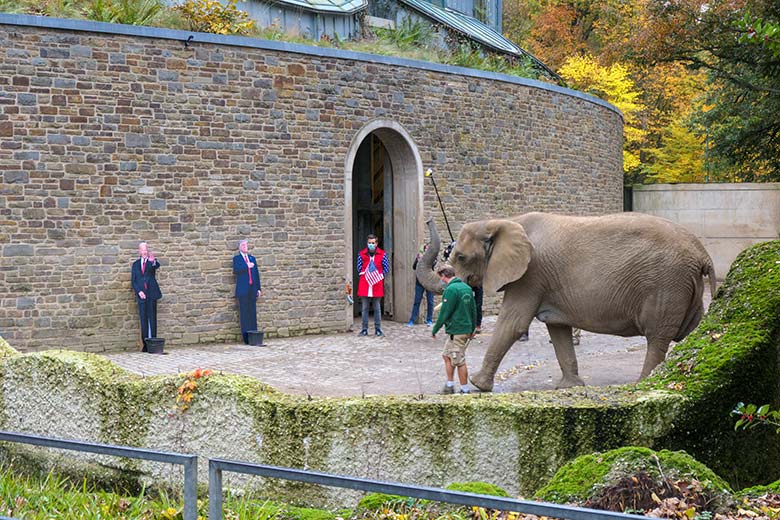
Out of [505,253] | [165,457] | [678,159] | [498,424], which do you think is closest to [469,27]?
[678,159]

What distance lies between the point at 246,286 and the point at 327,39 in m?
6.49

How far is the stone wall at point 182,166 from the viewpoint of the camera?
14.6 meters

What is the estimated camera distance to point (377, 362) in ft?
45.6

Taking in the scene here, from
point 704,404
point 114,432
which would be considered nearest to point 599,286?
point 704,404

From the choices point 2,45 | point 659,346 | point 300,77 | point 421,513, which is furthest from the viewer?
point 300,77

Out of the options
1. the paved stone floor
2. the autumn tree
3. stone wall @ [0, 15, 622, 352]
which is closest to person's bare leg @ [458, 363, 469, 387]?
the paved stone floor

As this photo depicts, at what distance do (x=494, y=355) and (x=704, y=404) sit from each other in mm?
4744

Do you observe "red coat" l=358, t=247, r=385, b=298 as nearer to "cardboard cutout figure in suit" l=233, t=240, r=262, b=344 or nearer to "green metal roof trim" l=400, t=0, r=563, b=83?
"cardboard cutout figure in suit" l=233, t=240, r=262, b=344

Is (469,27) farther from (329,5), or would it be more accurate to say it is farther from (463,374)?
(463,374)

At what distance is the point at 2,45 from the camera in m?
14.4

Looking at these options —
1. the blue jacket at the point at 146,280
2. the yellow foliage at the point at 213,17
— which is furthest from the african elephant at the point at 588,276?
the yellow foliage at the point at 213,17

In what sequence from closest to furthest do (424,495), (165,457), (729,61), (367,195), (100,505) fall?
(424,495), (165,457), (100,505), (367,195), (729,61)

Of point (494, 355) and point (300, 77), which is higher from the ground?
point (300, 77)

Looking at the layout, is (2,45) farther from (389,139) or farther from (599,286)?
(599,286)
